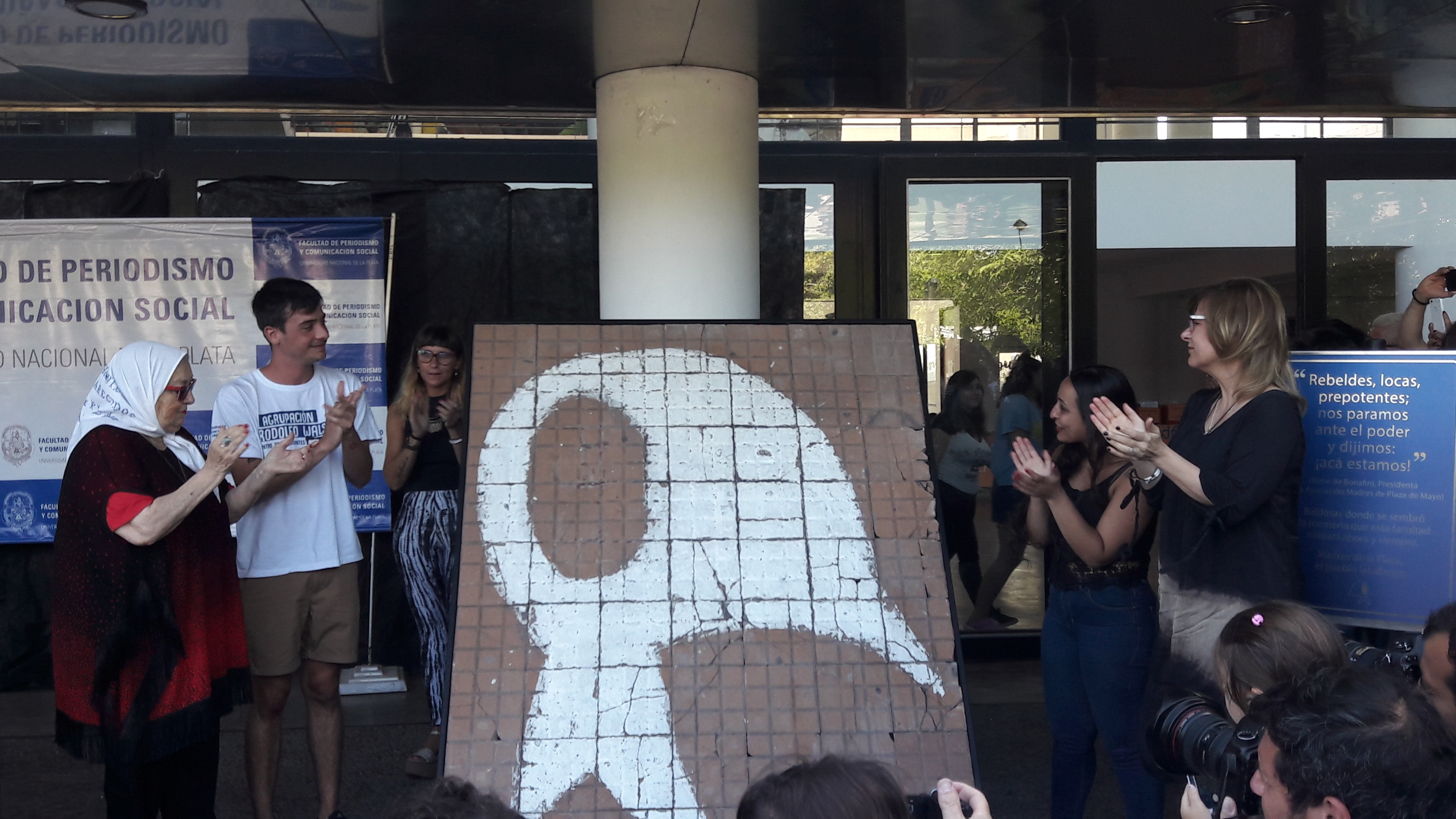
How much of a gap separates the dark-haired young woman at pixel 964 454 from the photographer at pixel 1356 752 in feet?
14.2

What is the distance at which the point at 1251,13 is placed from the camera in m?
3.89

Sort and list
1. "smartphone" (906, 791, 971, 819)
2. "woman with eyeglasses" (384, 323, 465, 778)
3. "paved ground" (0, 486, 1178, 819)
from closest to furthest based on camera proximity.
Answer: "smartphone" (906, 791, 971, 819), "paved ground" (0, 486, 1178, 819), "woman with eyeglasses" (384, 323, 465, 778)

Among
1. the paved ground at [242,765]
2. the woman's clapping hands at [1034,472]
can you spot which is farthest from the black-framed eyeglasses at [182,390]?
the woman's clapping hands at [1034,472]

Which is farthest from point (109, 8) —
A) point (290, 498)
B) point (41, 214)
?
point (41, 214)

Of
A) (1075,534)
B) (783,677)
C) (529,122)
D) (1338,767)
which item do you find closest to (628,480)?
(783,677)

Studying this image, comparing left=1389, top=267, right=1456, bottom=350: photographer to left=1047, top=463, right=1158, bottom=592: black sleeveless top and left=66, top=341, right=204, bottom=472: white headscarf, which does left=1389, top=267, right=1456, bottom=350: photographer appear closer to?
left=1047, top=463, right=1158, bottom=592: black sleeveless top

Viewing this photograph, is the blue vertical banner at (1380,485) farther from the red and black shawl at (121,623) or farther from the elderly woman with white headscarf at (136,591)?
the red and black shawl at (121,623)

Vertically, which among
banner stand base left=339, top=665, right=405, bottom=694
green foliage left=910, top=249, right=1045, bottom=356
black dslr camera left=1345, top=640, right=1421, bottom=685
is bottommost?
banner stand base left=339, top=665, right=405, bottom=694

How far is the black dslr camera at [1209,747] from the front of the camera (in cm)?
200

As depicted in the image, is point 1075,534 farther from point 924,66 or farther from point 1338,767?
point 924,66

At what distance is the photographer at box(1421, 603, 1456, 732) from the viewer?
7.15 feet

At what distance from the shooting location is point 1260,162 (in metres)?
6.17

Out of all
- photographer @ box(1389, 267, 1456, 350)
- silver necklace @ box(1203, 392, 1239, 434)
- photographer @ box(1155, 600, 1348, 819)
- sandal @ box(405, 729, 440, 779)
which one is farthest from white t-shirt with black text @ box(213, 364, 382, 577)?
photographer @ box(1389, 267, 1456, 350)

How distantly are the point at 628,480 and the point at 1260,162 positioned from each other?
15.5 feet
